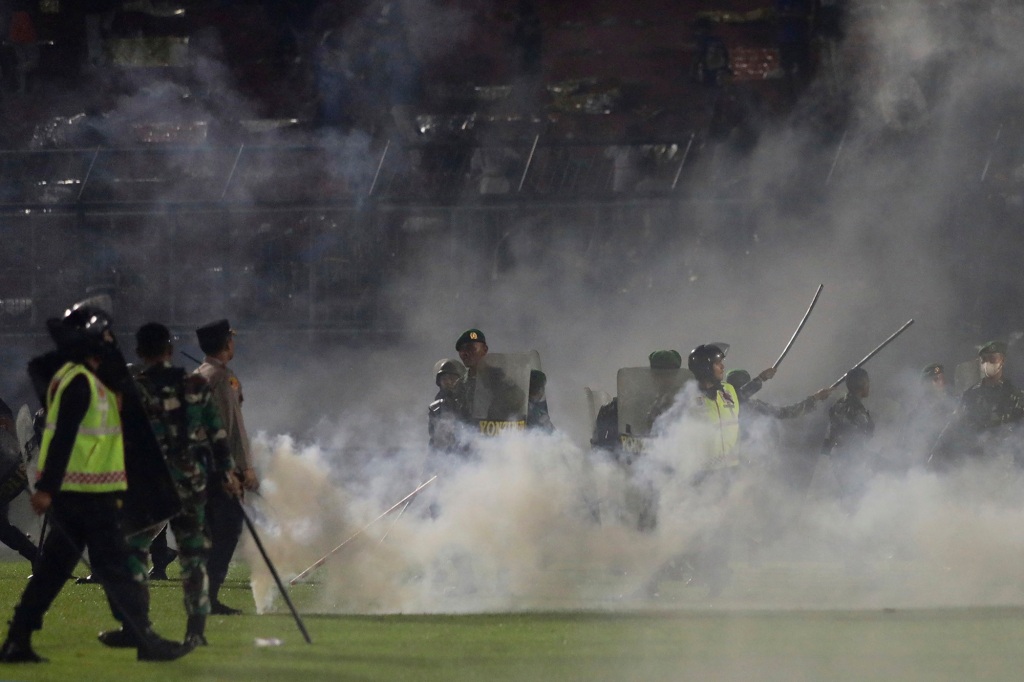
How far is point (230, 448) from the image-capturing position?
823 cm

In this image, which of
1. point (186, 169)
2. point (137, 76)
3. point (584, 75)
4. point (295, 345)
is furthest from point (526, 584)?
point (137, 76)

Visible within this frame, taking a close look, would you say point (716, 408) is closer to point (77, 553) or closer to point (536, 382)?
point (536, 382)

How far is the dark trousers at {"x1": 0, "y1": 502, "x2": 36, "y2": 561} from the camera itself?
10.8 metres

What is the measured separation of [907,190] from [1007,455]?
19.5 feet

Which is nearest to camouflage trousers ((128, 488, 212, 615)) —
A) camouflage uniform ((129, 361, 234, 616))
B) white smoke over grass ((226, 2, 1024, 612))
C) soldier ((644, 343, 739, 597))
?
camouflage uniform ((129, 361, 234, 616))

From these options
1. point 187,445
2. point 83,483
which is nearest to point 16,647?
point 83,483

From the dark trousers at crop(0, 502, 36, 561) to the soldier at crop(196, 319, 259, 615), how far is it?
246 centimetres

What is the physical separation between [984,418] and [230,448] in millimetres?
5775

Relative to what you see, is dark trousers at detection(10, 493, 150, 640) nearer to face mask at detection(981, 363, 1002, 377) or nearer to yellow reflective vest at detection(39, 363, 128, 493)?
yellow reflective vest at detection(39, 363, 128, 493)

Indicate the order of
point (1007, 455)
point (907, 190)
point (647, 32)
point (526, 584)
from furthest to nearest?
point (647, 32) → point (907, 190) → point (1007, 455) → point (526, 584)

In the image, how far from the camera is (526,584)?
31.2 ft

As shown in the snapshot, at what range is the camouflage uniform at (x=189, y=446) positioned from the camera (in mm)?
7246

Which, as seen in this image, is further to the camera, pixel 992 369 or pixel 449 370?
pixel 992 369

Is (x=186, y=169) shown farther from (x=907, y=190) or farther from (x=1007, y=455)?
(x=1007, y=455)
